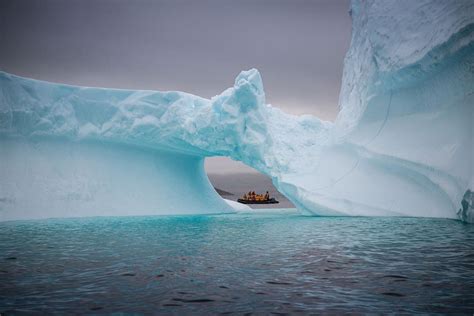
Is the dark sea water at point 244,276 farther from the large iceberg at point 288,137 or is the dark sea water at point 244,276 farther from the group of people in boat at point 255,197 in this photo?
the group of people in boat at point 255,197

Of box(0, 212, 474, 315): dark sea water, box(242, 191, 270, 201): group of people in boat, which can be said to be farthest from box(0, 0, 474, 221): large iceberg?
box(242, 191, 270, 201): group of people in boat

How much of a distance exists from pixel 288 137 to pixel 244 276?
12.2 meters

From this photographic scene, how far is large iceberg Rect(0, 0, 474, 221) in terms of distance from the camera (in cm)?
1086

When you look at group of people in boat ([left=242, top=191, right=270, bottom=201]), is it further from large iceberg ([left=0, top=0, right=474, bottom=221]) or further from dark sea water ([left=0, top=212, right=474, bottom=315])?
dark sea water ([left=0, top=212, right=474, bottom=315])

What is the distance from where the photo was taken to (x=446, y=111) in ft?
36.9

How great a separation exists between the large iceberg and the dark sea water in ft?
15.2

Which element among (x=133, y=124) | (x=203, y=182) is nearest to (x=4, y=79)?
(x=133, y=124)

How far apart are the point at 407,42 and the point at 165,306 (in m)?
10.6

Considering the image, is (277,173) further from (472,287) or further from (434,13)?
A: (472,287)

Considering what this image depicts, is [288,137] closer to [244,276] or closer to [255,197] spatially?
[244,276]

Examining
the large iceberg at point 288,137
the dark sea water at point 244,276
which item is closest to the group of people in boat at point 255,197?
the large iceberg at point 288,137

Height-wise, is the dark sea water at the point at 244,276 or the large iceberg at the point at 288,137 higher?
the large iceberg at the point at 288,137

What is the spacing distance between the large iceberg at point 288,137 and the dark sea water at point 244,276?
15.2 ft

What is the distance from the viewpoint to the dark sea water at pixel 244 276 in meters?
3.33
